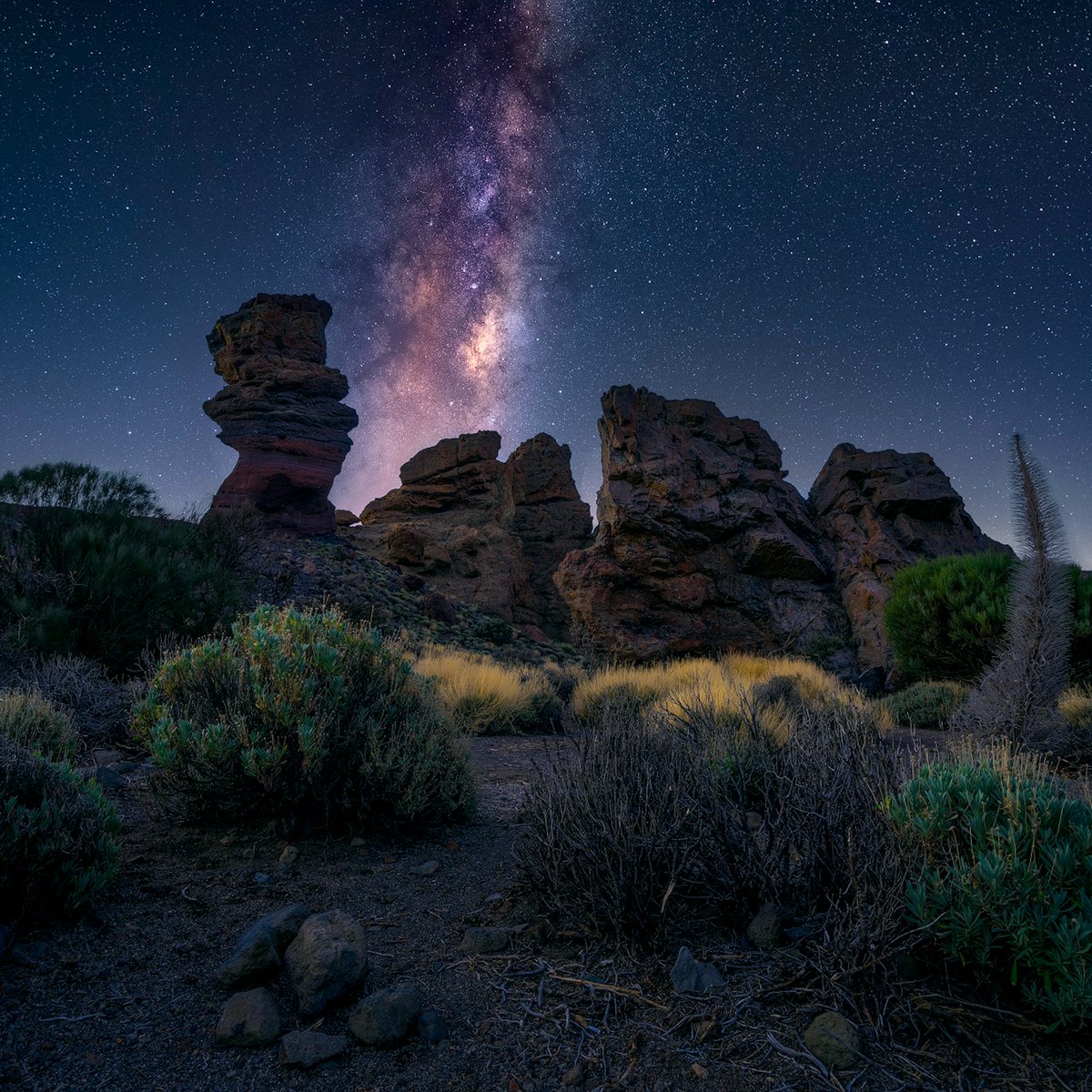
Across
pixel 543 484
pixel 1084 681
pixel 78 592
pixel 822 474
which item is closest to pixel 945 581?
pixel 1084 681

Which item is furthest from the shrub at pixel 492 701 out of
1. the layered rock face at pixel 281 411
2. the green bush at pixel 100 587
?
the layered rock face at pixel 281 411

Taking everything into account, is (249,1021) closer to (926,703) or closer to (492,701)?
(492,701)

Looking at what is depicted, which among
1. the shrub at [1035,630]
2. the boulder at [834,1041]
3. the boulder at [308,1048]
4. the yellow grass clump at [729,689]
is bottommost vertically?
the boulder at [308,1048]

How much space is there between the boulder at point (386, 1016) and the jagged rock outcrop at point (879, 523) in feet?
41.1

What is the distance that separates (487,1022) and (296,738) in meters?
2.20

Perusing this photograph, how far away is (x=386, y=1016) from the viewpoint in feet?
6.87

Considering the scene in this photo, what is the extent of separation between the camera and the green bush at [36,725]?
4.02m

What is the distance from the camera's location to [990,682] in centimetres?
584

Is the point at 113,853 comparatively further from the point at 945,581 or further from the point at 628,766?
the point at 945,581

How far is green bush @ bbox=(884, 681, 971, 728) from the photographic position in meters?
8.66

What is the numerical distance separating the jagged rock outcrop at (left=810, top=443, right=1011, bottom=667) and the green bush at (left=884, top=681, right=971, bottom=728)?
3.42 meters

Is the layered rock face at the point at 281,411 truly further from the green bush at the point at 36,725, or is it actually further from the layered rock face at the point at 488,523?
the green bush at the point at 36,725

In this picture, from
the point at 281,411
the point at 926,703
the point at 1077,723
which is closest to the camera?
the point at 1077,723

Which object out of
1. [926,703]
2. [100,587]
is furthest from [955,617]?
[100,587]
